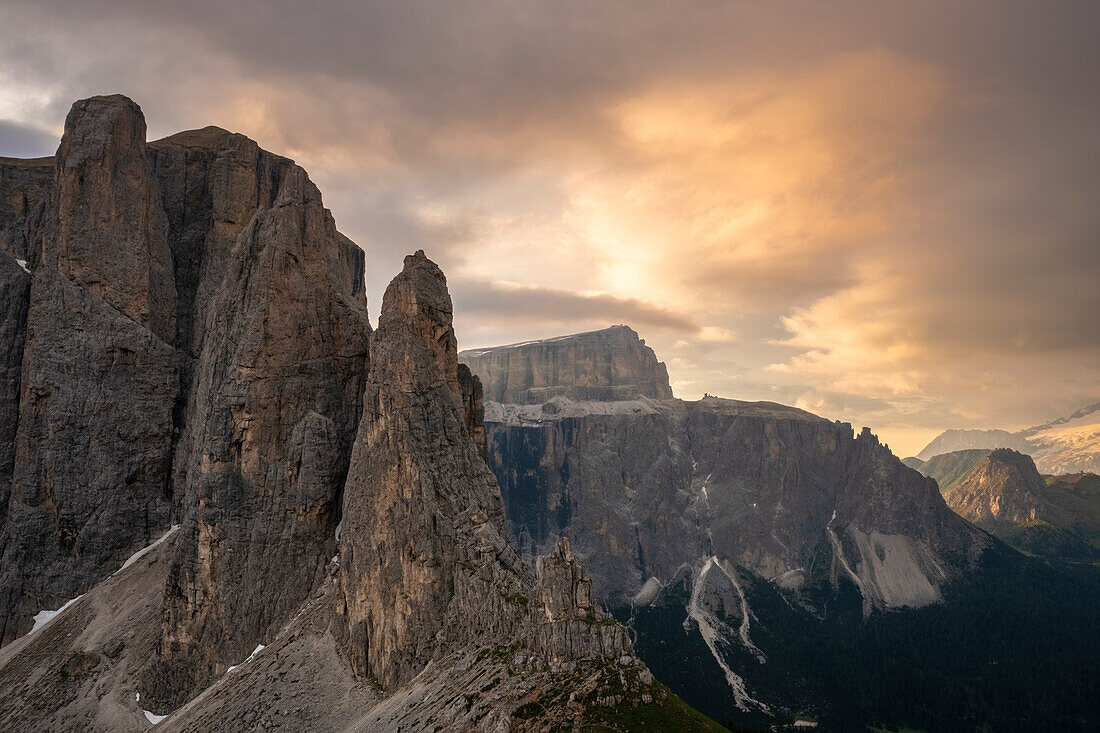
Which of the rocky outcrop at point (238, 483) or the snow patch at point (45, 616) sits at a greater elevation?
the rocky outcrop at point (238, 483)

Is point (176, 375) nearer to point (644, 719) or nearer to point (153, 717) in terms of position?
point (153, 717)

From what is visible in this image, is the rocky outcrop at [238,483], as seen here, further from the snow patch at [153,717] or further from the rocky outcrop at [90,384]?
the snow patch at [153,717]

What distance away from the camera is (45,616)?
141 meters

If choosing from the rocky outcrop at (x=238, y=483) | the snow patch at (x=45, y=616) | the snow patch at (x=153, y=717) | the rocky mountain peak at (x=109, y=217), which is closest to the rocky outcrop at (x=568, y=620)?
the rocky outcrop at (x=238, y=483)

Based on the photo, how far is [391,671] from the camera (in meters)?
90.6

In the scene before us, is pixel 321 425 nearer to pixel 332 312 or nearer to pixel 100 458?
pixel 332 312

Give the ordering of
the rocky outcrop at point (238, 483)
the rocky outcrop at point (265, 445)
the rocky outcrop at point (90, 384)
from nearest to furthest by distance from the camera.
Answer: the rocky outcrop at point (238, 483), the rocky outcrop at point (265, 445), the rocky outcrop at point (90, 384)

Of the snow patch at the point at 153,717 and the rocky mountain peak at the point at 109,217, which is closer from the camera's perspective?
the snow patch at the point at 153,717

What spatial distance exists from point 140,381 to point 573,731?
138 meters

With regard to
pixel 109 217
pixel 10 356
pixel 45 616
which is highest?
pixel 109 217

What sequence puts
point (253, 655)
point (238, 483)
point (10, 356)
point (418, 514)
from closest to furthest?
1. point (418, 514)
2. point (253, 655)
3. point (238, 483)
4. point (10, 356)

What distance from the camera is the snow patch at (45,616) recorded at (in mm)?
139500

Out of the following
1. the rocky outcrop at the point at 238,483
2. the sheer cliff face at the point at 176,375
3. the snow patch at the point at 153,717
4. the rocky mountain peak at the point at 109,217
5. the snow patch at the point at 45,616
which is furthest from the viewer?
the rocky mountain peak at the point at 109,217

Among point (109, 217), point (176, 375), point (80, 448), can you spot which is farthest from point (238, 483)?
point (109, 217)
